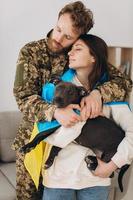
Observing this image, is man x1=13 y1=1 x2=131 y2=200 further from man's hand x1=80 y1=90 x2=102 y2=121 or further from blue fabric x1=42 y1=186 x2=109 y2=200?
blue fabric x1=42 y1=186 x2=109 y2=200

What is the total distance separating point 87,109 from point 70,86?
117 millimetres

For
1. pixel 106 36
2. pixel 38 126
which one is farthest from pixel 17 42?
pixel 38 126

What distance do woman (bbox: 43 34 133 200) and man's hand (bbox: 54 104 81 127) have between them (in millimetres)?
61

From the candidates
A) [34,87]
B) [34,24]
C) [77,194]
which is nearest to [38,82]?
[34,87]

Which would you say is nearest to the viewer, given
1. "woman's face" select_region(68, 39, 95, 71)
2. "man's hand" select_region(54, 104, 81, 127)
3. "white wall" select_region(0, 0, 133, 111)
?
"man's hand" select_region(54, 104, 81, 127)

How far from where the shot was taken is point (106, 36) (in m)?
2.97

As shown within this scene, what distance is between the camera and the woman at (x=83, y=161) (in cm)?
140

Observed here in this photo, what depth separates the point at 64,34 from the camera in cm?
147

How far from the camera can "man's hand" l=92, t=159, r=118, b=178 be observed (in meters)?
1.40

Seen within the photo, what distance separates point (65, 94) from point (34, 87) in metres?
0.21

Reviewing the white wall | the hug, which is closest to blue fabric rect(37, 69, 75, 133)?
the hug

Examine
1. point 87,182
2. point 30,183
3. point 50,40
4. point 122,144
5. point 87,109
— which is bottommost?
point 30,183

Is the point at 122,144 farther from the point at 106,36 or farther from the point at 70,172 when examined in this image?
the point at 106,36

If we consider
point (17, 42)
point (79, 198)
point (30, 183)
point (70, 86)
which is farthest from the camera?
point (17, 42)
